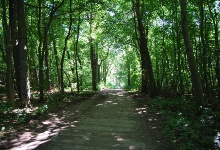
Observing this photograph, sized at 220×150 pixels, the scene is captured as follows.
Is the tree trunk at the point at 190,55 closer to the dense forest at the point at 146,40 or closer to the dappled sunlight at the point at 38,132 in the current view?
the dense forest at the point at 146,40

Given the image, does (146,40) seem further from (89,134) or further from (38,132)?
(38,132)

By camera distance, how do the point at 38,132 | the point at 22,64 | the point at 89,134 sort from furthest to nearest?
the point at 22,64 < the point at 38,132 < the point at 89,134

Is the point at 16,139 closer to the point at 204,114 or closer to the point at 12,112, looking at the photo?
the point at 12,112

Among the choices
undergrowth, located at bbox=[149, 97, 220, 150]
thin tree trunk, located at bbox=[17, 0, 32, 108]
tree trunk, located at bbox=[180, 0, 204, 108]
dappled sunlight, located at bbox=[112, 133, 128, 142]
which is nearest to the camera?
undergrowth, located at bbox=[149, 97, 220, 150]

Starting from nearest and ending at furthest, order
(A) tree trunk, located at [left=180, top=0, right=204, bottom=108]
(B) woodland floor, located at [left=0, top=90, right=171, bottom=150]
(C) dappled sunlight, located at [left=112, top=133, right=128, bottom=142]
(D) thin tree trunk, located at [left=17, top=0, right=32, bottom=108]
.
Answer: (B) woodland floor, located at [left=0, top=90, right=171, bottom=150] → (C) dappled sunlight, located at [left=112, top=133, right=128, bottom=142] → (A) tree trunk, located at [left=180, top=0, right=204, bottom=108] → (D) thin tree trunk, located at [left=17, top=0, right=32, bottom=108]

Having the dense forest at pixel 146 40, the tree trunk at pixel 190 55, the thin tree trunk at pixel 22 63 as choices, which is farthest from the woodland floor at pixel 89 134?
the tree trunk at pixel 190 55

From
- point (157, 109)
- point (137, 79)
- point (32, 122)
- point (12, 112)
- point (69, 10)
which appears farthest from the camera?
point (137, 79)

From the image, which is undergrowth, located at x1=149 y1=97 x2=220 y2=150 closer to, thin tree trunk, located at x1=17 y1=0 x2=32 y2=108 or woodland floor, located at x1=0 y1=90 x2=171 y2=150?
woodland floor, located at x1=0 y1=90 x2=171 y2=150

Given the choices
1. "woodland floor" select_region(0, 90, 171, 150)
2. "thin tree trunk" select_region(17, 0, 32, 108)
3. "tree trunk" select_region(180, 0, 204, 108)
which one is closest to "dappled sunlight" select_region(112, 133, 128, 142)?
"woodland floor" select_region(0, 90, 171, 150)

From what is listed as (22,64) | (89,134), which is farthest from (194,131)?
(22,64)

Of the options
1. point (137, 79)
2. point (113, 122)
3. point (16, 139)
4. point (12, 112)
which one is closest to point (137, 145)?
point (113, 122)

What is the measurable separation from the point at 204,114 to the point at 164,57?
377 inches

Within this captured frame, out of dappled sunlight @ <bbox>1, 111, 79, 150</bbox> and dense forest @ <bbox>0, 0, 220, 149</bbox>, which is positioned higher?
dense forest @ <bbox>0, 0, 220, 149</bbox>

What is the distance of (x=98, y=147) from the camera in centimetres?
544
